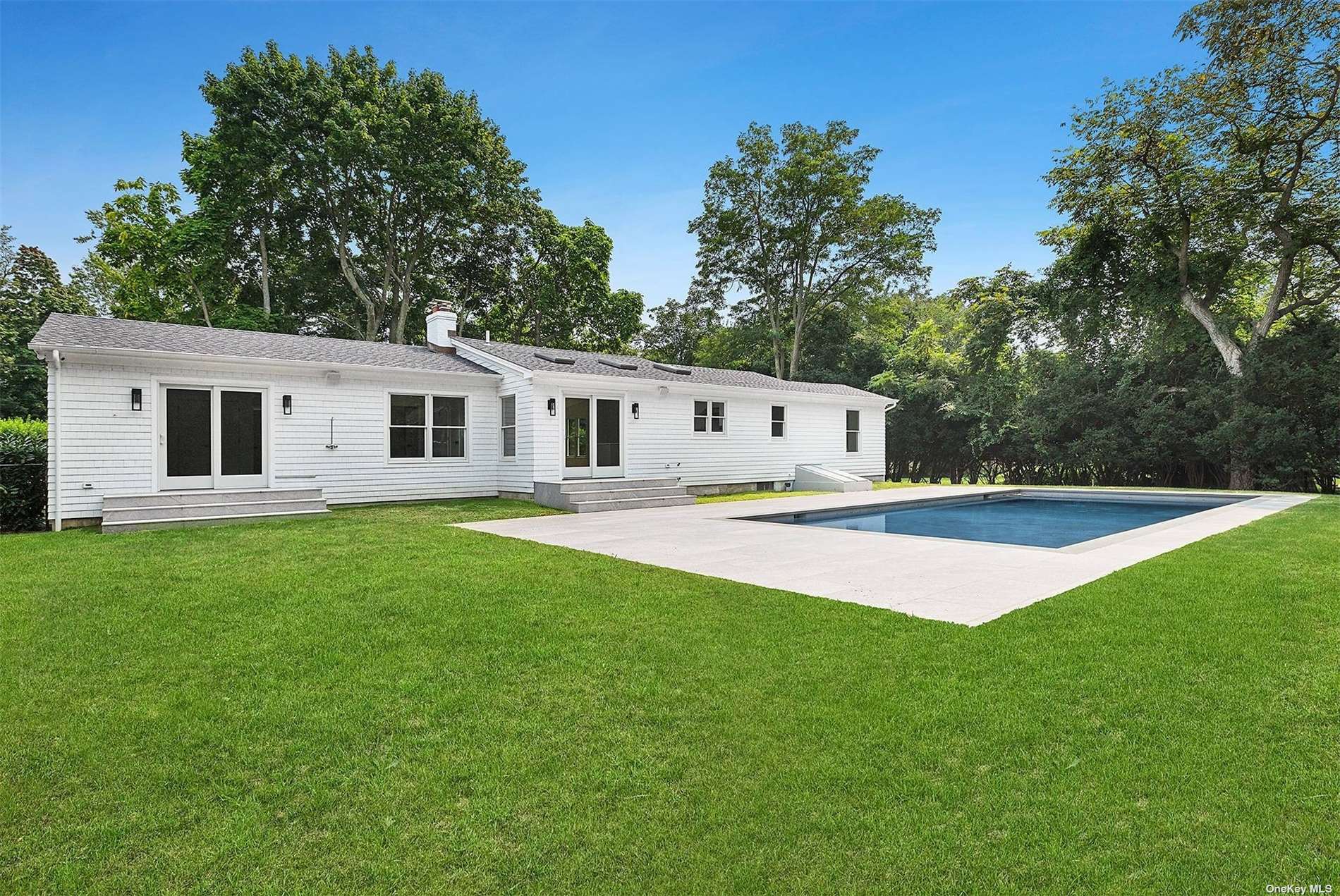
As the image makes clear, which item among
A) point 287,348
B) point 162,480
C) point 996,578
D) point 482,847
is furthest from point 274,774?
point 287,348

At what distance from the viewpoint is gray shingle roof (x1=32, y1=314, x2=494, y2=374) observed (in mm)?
9547

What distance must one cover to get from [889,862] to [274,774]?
6.88ft

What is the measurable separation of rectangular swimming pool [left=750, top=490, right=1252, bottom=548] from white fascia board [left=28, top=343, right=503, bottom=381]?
645 centimetres

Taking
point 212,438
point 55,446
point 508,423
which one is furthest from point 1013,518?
point 55,446

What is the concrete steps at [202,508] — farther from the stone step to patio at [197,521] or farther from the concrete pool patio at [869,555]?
the concrete pool patio at [869,555]

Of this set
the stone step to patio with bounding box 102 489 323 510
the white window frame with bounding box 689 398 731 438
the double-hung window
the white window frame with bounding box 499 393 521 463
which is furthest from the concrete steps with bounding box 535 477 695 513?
the stone step to patio with bounding box 102 489 323 510

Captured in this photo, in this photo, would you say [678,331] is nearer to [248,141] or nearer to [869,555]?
[248,141]

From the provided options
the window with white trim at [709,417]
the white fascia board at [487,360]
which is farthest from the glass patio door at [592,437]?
the window with white trim at [709,417]

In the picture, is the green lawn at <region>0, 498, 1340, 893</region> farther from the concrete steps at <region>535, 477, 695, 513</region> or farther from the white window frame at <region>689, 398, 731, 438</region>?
the white window frame at <region>689, 398, 731, 438</region>

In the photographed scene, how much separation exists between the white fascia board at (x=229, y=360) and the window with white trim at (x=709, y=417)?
476 cm

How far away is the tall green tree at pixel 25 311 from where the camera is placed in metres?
20.0

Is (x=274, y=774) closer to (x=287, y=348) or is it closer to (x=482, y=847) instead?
(x=482, y=847)

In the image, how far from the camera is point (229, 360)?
1009cm

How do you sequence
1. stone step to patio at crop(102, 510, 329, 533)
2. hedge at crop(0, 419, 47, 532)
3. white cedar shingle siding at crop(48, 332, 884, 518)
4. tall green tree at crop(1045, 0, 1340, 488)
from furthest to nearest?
tall green tree at crop(1045, 0, 1340, 488) < white cedar shingle siding at crop(48, 332, 884, 518) < hedge at crop(0, 419, 47, 532) < stone step to patio at crop(102, 510, 329, 533)
